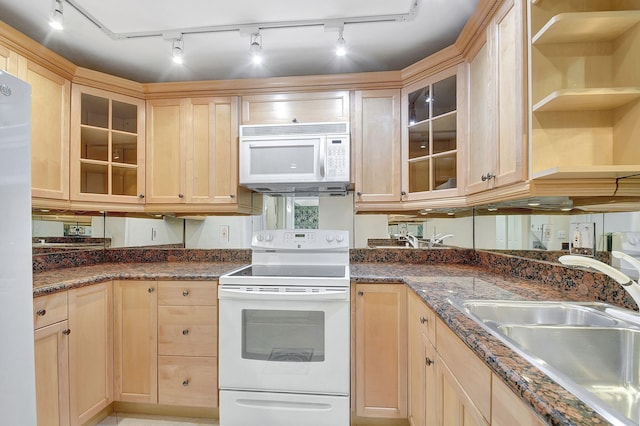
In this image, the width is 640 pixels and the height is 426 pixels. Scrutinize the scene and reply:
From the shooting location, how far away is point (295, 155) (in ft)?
6.81

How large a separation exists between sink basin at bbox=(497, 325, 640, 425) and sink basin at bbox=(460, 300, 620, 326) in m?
0.14

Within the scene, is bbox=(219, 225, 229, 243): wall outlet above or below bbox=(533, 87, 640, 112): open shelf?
below

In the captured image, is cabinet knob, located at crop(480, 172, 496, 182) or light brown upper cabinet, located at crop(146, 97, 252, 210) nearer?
cabinet knob, located at crop(480, 172, 496, 182)

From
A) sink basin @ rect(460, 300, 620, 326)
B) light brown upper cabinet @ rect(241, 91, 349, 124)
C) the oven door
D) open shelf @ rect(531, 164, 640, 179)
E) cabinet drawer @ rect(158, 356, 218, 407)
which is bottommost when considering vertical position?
cabinet drawer @ rect(158, 356, 218, 407)

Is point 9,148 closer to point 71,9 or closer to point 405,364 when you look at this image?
point 71,9

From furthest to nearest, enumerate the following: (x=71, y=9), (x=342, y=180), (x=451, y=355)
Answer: (x=342, y=180)
(x=71, y=9)
(x=451, y=355)

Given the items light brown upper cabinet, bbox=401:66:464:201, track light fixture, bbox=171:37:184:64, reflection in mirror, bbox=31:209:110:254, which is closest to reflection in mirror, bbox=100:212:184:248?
reflection in mirror, bbox=31:209:110:254

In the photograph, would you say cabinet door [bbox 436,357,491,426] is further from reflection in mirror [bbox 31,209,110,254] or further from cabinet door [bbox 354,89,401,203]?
reflection in mirror [bbox 31,209,110,254]

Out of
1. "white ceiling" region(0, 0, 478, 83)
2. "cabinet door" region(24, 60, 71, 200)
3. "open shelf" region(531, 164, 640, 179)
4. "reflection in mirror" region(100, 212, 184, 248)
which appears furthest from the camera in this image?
"reflection in mirror" region(100, 212, 184, 248)

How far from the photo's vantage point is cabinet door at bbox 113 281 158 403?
186cm

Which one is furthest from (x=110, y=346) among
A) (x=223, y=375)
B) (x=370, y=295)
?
(x=370, y=295)

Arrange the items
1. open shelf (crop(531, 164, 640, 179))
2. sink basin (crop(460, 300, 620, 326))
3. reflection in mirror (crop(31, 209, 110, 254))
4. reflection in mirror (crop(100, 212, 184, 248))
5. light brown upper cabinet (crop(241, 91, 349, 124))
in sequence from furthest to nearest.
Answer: reflection in mirror (crop(100, 212, 184, 248)), light brown upper cabinet (crop(241, 91, 349, 124)), reflection in mirror (crop(31, 209, 110, 254)), sink basin (crop(460, 300, 620, 326)), open shelf (crop(531, 164, 640, 179))

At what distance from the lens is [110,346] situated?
185 centimetres

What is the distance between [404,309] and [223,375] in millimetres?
1146
